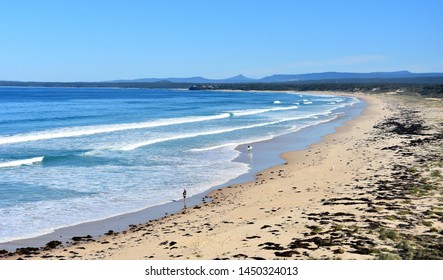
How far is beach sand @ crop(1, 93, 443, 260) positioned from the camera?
32.8ft

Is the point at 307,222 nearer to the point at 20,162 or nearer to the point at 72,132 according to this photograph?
the point at 20,162

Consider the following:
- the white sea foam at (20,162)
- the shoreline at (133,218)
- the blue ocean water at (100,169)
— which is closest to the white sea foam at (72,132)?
the blue ocean water at (100,169)

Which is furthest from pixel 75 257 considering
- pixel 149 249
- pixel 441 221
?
pixel 441 221

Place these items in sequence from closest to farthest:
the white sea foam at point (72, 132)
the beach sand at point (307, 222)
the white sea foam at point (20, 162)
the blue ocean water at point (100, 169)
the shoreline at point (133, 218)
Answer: the beach sand at point (307, 222), the shoreline at point (133, 218), the blue ocean water at point (100, 169), the white sea foam at point (20, 162), the white sea foam at point (72, 132)

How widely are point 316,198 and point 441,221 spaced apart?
174 inches

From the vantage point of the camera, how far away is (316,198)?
15.1 metres

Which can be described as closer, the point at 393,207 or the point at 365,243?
the point at 365,243

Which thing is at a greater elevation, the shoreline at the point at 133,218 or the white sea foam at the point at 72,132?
the white sea foam at the point at 72,132

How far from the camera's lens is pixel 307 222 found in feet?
39.4

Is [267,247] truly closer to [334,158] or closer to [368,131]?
[334,158]

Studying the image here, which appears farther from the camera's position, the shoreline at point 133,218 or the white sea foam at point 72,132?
the white sea foam at point 72,132

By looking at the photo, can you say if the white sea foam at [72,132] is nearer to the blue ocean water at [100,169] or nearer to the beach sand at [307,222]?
the blue ocean water at [100,169]

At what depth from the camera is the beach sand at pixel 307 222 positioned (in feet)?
32.8

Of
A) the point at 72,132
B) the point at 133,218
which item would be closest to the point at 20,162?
the point at 133,218
